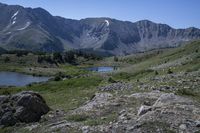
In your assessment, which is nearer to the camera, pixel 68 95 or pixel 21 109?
pixel 21 109

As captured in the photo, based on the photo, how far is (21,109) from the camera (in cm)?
2755

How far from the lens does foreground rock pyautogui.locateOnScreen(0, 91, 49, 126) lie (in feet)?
89.8

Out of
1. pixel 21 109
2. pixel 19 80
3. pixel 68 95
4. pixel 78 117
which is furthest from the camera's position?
pixel 19 80

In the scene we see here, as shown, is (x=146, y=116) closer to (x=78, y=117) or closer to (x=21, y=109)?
(x=78, y=117)

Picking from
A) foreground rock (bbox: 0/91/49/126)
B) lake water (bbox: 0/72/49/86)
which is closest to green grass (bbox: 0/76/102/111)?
foreground rock (bbox: 0/91/49/126)

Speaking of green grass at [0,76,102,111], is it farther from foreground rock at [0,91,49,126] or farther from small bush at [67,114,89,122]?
small bush at [67,114,89,122]

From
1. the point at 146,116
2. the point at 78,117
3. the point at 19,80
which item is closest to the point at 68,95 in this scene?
the point at 78,117

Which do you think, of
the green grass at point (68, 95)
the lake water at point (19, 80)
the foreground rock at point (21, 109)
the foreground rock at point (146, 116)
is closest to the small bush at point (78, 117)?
the foreground rock at point (146, 116)

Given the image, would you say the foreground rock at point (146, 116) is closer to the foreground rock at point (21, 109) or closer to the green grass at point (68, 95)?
the foreground rock at point (21, 109)

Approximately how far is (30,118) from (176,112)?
36.5 ft

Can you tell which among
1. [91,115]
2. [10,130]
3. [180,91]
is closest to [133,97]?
[180,91]

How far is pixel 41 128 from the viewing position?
982 inches

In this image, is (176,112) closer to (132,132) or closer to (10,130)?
(132,132)

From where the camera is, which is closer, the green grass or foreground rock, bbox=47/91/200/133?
foreground rock, bbox=47/91/200/133
